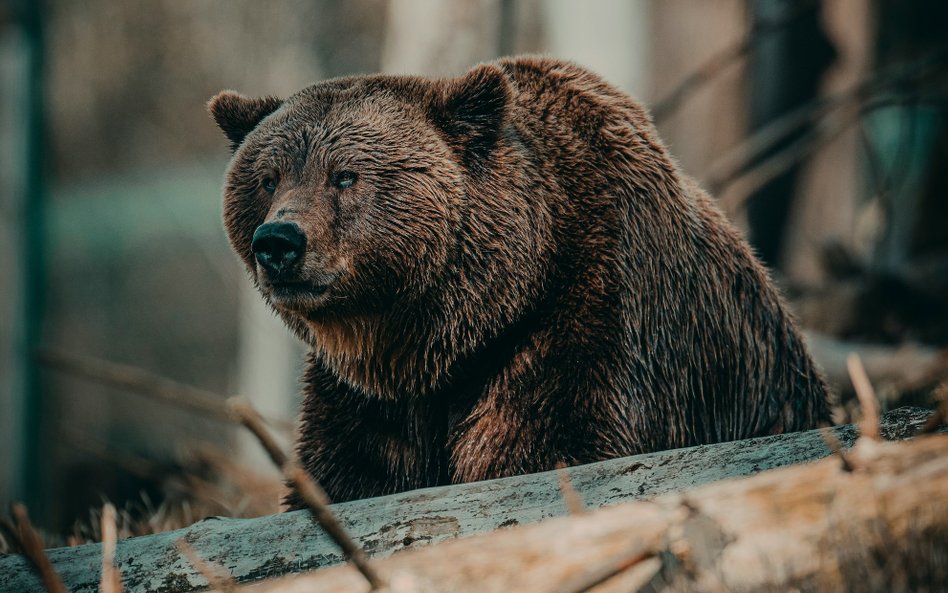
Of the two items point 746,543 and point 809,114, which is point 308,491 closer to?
point 746,543

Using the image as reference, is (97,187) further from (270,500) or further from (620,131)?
(620,131)


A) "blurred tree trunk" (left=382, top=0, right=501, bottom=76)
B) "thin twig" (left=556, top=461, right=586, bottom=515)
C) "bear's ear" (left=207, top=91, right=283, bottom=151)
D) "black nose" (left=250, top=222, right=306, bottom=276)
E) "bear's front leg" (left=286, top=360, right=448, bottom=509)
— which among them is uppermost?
"blurred tree trunk" (left=382, top=0, right=501, bottom=76)

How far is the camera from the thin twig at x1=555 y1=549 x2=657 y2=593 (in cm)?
204

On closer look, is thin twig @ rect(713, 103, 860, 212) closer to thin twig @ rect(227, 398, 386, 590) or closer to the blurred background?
the blurred background

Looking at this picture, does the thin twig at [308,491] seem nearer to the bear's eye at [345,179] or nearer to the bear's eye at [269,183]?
the bear's eye at [345,179]

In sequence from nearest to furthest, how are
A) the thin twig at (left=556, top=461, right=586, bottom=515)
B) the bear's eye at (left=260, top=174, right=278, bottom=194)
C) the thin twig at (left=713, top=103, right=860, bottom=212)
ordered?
the thin twig at (left=556, top=461, right=586, bottom=515) → the bear's eye at (left=260, top=174, right=278, bottom=194) → the thin twig at (left=713, top=103, right=860, bottom=212)

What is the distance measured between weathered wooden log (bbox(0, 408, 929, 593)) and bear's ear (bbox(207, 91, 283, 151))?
168 cm

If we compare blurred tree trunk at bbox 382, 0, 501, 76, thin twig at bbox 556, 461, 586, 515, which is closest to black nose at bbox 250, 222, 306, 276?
thin twig at bbox 556, 461, 586, 515

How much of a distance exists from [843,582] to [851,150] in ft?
29.7

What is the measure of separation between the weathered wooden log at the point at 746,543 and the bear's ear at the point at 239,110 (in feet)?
7.06

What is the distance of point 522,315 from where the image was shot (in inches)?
142

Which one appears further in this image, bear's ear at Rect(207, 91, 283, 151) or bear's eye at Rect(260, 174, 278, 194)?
bear's ear at Rect(207, 91, 283, 151)

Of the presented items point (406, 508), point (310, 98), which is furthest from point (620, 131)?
point (406, 508)

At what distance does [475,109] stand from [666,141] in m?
1.47
